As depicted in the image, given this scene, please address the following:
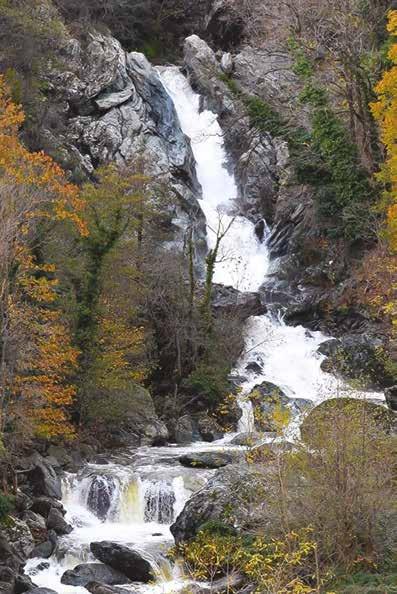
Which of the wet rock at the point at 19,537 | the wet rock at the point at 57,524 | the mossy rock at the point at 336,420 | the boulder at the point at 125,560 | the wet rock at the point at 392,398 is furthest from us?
the wet rock at the point at 392,398

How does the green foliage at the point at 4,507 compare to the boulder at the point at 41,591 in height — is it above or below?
above

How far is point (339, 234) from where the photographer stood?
3325 centimetres

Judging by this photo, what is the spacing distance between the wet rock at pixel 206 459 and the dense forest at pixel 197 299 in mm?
78

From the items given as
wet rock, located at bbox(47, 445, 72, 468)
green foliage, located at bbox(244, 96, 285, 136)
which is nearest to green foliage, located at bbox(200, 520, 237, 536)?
wet rock, located at bbox(47, 445, 72, 468)

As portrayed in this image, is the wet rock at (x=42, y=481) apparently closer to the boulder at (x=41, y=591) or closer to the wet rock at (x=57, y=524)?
the wet rock at (x=57, y=524)

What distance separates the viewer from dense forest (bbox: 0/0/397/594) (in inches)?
422

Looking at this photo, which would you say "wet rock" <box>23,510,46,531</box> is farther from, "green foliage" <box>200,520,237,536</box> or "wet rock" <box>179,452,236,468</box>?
"wet rock" <box>179,452,236,468</box>

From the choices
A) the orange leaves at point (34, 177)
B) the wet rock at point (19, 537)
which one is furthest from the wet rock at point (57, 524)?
the orange leaves at point (34, 177)

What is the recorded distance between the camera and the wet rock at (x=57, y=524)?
15133 mm

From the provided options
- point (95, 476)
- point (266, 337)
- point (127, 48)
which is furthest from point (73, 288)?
point (127, 48)

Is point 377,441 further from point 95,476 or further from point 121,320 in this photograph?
point 121,320

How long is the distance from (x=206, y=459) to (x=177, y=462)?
924mm

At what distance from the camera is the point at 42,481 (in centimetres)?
1656

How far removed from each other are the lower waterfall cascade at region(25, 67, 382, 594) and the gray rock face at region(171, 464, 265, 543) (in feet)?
2.43
